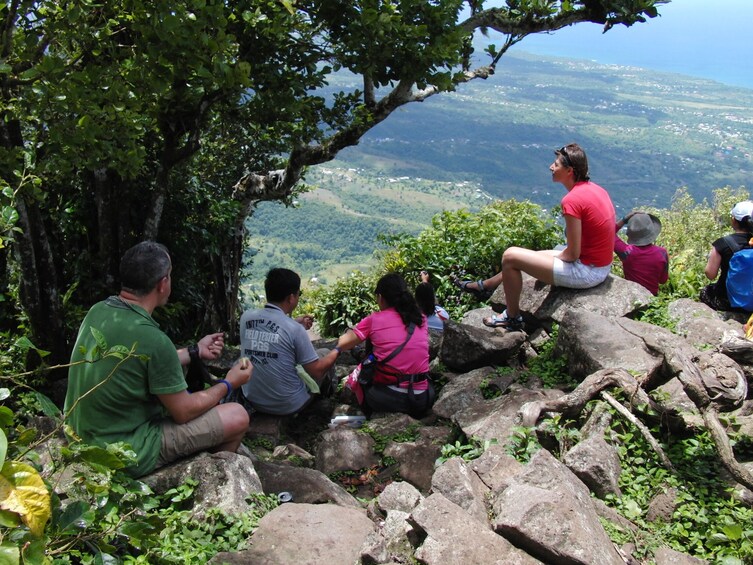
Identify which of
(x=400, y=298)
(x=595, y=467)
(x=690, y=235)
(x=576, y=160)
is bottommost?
(x=690, y=235)

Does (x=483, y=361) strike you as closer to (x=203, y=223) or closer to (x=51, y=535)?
(x=203, y=223)

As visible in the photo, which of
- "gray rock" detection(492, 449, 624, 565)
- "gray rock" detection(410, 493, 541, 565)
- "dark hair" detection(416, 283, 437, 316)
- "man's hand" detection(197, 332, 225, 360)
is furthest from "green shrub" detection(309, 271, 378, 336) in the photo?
"gray rock" detection(410, 493, 541, 565)

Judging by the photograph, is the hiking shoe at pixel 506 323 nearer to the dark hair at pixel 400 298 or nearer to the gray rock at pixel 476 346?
the gray rock at pixel 476 346

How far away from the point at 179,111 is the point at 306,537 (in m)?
5.37

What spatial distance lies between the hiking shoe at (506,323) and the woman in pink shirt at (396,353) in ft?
4.27

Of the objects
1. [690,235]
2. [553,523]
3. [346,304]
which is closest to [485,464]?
[553,523]

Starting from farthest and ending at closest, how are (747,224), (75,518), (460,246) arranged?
(460,246) < (747,224) < (75,518)

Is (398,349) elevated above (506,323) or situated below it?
above

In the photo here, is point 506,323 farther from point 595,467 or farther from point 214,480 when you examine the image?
point 214,480

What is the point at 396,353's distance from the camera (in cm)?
645

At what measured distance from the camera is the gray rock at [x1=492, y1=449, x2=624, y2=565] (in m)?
3.37

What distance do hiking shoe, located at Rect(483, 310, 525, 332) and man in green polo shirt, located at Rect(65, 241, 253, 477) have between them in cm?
372

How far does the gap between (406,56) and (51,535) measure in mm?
Answer: 5946

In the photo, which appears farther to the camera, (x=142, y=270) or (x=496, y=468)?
(x=142, y=270)
